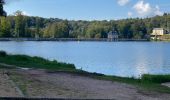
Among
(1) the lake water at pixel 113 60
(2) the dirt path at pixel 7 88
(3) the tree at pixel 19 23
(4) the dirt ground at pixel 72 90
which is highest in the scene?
(3) the tree at pixel 19 23

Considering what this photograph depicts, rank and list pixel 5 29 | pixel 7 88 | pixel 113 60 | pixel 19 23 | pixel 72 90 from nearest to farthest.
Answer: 1. pixel 7 88
2. pixel 72 90
3. pixel 113 60
4. pixel 5 29
5. pixel 19 23

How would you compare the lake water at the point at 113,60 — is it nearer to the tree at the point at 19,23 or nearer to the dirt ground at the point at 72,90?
the dirt ground at the point at 72,90

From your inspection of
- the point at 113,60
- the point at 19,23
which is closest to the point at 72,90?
the point at 113,60

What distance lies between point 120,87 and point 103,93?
7.59 ft

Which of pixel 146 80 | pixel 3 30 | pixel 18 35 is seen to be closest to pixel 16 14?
pixel 18 35

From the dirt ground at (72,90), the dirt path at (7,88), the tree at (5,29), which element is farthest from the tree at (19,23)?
the dirt path at (7,88)

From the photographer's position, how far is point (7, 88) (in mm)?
15180

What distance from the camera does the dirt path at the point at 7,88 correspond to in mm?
13802

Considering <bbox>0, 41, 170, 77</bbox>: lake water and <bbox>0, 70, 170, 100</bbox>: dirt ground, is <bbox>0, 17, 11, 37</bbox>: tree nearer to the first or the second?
<bbox>0, 41, 170, 77</bbox>: lake water

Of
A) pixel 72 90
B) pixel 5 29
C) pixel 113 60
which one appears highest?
pixel 5 29

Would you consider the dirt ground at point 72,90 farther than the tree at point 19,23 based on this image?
No

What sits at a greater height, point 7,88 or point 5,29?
point 5,29

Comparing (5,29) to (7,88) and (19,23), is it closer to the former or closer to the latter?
(19,23)

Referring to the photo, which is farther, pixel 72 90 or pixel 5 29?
pixel 5 29
